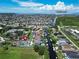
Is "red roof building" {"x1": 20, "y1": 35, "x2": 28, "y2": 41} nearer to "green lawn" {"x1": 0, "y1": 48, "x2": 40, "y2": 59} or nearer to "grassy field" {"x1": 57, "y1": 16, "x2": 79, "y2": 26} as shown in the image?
"green lawn" {"x1": 0, "y1": 48, "x2": 40, "y2": 59}

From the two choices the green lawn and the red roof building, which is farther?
the red roof building

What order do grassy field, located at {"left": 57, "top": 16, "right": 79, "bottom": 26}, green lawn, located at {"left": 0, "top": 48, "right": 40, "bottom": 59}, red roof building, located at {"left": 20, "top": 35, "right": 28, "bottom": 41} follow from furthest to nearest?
grassy field, located at {"left": 57, "top": 16, "right": 79, "bottom": 26} → red roof building, located at {"left": 20, "top": 35, "right": 28, "bottom": 41} → green lawn, located at {"left": 0, "top": 48, "right": 40, "bottom": 59}

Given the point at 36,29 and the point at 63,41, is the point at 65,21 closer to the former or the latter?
the point at 36,29

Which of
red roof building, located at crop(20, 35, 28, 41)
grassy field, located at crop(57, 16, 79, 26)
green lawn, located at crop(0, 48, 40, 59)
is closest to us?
green lawn, located at crop(0, 48, 40, 59)

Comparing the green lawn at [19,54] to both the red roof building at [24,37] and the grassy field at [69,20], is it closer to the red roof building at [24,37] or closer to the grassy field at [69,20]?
the red roof building at [24,37]

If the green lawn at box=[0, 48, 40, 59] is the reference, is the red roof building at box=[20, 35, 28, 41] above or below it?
below

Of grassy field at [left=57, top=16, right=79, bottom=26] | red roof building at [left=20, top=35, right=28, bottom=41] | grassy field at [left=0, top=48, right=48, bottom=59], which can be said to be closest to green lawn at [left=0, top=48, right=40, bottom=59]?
grassy field at [left=0, top=48, right=48, bottom=59]

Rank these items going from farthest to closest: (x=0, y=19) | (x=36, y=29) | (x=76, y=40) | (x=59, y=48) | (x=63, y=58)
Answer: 1. (x=0, y=19)
2. (x=36, y=29)
3. (x=76, y=40)
4. (x=59, y=48)
5. (x=63, y=58)

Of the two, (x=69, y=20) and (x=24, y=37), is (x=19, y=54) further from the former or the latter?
(x=69, y=20)

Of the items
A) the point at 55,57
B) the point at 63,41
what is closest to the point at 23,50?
the point at 55,57
